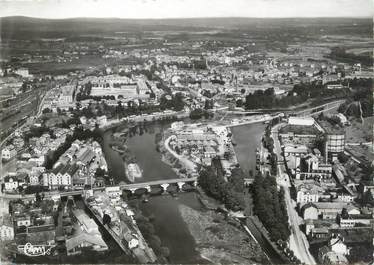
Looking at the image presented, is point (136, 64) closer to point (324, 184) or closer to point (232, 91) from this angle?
point (232, 91)

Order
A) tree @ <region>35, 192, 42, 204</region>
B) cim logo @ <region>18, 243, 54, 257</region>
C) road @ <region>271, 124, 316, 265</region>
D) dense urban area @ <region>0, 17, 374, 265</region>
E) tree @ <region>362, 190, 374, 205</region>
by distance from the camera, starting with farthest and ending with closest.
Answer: tree @ <region>35, 192, 42, 204</region>
tree @ <region>362, 190, 374, 205</region>
dense urban area @ <region>0, 17, 374, 265</region>
road @ <region>271, 124, 316, 265</region>
cim logo @ <region>18, 243, 54, 257</region>

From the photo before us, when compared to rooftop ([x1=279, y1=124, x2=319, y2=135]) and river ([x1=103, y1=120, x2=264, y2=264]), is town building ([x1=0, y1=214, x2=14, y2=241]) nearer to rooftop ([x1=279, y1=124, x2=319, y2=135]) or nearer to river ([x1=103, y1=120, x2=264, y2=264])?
river ([x1=103, y1=120, x2=264, y2=264])

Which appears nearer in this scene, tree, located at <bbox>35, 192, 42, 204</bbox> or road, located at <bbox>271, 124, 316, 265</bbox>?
road, located at <bbox>271, 124, 316, 265</bbox>

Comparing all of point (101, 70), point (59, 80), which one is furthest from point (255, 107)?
point (59, 80)

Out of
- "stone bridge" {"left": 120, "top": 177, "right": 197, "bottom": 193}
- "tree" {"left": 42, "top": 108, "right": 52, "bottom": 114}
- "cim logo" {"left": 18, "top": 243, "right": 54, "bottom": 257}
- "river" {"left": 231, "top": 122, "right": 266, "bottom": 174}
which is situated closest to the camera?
"cim logo" {"left": 18, "top": 243, "right": 54, "bottom": 257}

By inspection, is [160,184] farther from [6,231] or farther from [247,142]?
[247,142]

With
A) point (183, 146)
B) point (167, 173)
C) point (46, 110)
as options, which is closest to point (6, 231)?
point (167, 173)

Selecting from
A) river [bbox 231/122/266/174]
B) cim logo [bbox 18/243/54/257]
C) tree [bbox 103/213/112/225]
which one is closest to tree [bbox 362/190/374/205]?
river [bbox 231/122/266/174]

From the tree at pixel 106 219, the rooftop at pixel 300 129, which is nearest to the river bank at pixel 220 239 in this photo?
the tree at pixel 106 219

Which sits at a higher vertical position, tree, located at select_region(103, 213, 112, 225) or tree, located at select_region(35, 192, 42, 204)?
tree, located at select_region(35, 192, 42, 204)
